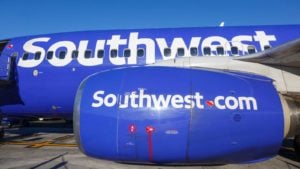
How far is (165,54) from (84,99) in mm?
4657

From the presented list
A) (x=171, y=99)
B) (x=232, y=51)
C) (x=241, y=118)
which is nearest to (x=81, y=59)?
(x=232, y=51)

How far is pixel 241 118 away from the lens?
4.92 m

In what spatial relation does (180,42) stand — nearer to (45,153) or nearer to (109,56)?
(109,56)

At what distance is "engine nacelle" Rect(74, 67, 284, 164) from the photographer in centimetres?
484

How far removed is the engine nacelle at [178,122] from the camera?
4.84m

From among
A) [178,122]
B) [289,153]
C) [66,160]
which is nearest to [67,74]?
[66,160]

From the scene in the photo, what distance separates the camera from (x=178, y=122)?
484 centimetres

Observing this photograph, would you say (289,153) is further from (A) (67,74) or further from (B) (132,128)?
(A) (67,74)

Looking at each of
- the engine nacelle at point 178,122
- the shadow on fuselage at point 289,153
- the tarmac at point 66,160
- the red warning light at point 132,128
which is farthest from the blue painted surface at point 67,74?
the red warning light at point 132,128

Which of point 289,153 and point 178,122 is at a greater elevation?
point 178,122

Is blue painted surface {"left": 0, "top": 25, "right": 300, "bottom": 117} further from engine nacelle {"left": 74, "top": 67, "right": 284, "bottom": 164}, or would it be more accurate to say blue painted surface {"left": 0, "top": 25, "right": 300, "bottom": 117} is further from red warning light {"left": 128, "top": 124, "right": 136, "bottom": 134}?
red warning light {"left": 128, "top": 124, "right": 136, "bottom": 134}

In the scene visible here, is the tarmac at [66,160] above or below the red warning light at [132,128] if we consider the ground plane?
below

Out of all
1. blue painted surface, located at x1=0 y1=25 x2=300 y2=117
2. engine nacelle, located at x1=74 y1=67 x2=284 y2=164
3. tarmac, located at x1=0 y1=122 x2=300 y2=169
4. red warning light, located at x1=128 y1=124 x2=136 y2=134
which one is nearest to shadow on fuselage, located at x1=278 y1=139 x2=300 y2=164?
tarmac, located at x1=0 y1=122 x2=300 y2=169

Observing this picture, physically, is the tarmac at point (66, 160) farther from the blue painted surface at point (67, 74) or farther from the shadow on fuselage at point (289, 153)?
the blue painted surface at point (67, 74)
